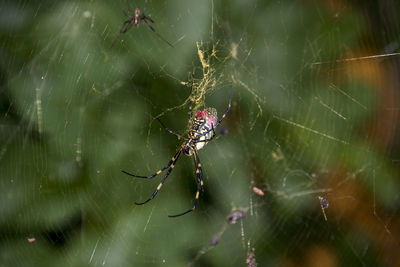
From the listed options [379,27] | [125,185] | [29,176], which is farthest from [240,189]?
[29,176]

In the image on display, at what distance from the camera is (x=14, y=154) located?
1777mm

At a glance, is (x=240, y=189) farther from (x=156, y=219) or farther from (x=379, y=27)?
(x=379, y=27)

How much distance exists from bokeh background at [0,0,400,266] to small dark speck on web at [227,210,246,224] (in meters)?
0.05

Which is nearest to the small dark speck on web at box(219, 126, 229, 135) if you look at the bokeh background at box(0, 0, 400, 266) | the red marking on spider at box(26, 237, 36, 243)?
the bokeh background at box(0, 0, 400, 266)

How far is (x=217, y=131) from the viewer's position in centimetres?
170

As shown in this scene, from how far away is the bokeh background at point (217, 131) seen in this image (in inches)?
60.6

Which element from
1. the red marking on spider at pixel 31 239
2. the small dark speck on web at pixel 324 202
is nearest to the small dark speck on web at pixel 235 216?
the small dark speck on web at pixel 324 202

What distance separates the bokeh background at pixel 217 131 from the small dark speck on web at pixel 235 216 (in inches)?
2.1

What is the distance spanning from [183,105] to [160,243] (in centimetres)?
69

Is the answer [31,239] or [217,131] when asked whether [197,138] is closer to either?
[217,131]

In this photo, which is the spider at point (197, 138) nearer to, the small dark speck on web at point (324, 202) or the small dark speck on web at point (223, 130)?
the small dark speck on web at point (223, 130)

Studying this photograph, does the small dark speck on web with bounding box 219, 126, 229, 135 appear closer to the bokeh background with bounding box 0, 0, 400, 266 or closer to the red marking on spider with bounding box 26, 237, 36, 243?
the bokeh background with bounding box 0, 0, 400, 266

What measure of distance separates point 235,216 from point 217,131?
16.4 inches

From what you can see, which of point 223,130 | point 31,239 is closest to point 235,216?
point 223,130
